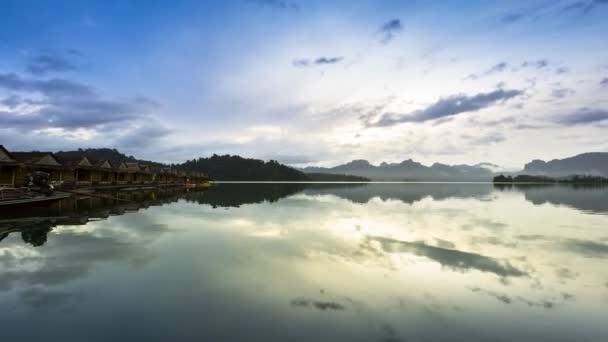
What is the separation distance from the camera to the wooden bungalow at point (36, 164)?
34000 mm

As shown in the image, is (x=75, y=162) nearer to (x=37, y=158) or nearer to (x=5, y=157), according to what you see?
(x=37, y=158)

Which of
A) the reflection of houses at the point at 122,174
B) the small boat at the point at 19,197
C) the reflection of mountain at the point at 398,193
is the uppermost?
the reflection of houses at the point at 122,174

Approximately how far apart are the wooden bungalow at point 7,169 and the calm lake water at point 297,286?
19.7m

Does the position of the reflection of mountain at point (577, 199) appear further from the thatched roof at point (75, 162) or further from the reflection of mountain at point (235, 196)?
the thatched roof at point (75, 162)

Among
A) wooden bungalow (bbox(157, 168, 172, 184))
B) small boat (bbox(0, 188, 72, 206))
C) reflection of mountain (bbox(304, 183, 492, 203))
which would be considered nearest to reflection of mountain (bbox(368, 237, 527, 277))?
small boat (bbox(0, 188, 72, 206))

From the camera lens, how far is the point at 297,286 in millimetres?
8883

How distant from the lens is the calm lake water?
6.28m

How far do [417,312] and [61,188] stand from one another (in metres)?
46.5

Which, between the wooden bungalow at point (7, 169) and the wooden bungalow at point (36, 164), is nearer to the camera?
the wooden bungalow at point (7, 169)

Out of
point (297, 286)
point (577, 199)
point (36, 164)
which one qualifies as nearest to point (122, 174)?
point (36, 164)

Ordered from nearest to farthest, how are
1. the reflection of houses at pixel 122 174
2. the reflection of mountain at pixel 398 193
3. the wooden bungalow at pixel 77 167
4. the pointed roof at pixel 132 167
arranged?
the wooden bungalow at pixel 77 167, the reflection of mountain at pixel 398 193, the reflection of houses at pixel 122 174, the pointed roof at pixel 132 167

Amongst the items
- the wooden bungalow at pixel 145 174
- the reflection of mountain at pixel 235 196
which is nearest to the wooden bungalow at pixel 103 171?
the wooden bungalow at pixel 145 174

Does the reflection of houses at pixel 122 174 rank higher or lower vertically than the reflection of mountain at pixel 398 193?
higher

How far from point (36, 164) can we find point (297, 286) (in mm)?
45289
